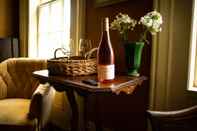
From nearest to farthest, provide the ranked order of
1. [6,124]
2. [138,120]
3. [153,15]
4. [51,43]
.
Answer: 1. [153,15]
2. [138,120]
3. [6,124]
4. [51,43]

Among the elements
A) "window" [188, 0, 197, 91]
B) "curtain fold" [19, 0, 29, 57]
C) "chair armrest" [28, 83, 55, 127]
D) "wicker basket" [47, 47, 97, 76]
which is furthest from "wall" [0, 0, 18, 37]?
"window" [188, 0, 197, 91]

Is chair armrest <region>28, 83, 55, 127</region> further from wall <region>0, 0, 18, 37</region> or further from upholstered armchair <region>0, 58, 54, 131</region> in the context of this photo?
wall <region>0, 0, 18, 37</region>

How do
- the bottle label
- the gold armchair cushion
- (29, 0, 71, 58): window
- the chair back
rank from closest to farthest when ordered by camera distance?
the bottle label < the gold armchair cushion < the chair back < (29, 0, 71, 58): window

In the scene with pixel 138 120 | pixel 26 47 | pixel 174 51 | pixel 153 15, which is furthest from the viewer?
pixel 26 47

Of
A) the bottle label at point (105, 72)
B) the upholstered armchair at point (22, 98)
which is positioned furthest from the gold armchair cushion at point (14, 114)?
the bottle label at point (105, 72)

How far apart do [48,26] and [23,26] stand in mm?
537

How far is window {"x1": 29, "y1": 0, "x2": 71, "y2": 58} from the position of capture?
279cm

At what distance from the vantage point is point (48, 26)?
10.5 ft

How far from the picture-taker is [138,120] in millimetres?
1749

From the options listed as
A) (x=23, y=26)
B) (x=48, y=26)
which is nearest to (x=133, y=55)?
(x=48, y=26)

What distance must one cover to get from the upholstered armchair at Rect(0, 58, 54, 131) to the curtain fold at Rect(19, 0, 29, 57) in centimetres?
108

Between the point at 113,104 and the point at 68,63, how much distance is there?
2.42 feet

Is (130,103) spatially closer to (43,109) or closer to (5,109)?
(43,109)

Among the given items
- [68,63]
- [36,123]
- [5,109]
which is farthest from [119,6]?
[5,109]
